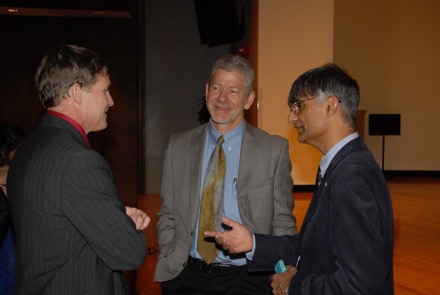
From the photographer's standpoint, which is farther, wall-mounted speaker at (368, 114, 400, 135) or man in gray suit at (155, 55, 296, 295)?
wall-mounted speaker at (368, 114, 400, 135)

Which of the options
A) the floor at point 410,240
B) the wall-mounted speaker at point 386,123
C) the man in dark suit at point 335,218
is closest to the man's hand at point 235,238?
the man in dark suit at point 335,218

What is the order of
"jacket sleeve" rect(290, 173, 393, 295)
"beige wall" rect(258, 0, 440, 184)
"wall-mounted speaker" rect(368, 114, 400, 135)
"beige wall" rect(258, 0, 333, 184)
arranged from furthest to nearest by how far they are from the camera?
"beige wall" rect(258, 0, 440, 184), "wall-mounted speaker" rect(368, 114, 400, 135), "beige wall" rect(258, 0, 333, 184), "jacket sleeve" rect(290, 173, 393, 295)

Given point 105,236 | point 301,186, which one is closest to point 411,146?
point 301,186

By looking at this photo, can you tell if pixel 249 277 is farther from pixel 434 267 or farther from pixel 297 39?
pixel 297 39

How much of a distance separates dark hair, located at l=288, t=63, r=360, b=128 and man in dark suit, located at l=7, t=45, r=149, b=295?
0.78 m

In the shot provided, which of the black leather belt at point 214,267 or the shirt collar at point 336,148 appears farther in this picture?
the black leather belt at point 214,267

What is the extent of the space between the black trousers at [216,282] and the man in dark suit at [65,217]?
72 centimetres

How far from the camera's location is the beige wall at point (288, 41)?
8.34m

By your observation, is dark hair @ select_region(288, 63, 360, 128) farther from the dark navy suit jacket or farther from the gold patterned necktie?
the gold patterned necktie

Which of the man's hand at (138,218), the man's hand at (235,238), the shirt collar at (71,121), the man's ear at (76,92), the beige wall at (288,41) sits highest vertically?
the beige wall at (288,41)

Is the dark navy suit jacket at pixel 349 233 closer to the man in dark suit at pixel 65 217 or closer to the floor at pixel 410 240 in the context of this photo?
the man in dark suit at pixel 65 217

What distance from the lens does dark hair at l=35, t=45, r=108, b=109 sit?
5.06 feet

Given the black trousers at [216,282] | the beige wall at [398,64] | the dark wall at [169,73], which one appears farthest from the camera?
the beige wall at [398,64]

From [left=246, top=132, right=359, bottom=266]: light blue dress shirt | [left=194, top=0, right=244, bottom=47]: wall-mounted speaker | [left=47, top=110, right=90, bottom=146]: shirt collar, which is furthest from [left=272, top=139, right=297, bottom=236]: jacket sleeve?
[left=194, top=0, right=244, bottom=47]: wall-mounted speaker
